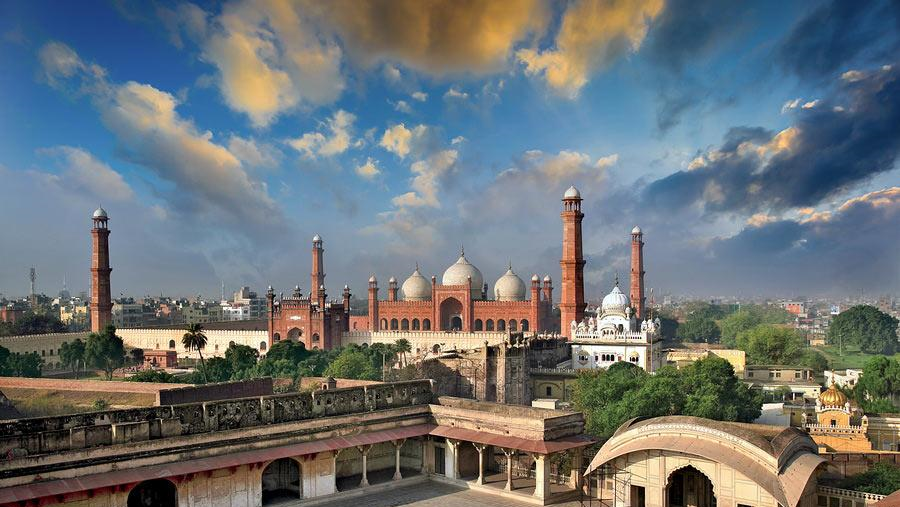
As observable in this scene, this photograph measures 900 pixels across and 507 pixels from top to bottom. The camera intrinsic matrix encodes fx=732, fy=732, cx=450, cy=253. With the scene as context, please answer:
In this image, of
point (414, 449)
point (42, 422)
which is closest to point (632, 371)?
point (414, 449)

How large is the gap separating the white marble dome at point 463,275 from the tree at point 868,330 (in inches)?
1408

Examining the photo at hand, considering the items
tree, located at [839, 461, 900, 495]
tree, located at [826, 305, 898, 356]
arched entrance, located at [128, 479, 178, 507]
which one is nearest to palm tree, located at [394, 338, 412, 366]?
arched entrance, located at [128, 479, 178, 507]

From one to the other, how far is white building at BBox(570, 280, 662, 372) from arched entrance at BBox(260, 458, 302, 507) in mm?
25092

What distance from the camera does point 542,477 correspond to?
49.2 feet

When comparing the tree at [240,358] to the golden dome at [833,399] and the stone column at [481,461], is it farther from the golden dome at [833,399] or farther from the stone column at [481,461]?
the golden dome at [833,399]

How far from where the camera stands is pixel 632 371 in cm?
3316

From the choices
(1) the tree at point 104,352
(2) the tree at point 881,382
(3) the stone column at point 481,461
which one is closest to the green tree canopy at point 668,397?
(3) the stone column at point 481,461

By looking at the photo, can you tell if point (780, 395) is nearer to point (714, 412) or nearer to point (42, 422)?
point (714, 412)

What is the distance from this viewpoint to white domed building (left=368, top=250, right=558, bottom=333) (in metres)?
53.3

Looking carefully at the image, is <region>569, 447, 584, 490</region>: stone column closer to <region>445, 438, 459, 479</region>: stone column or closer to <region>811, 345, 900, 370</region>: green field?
<region>445, 438, 459, 479</region>: stone column

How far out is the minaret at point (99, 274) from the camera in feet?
182

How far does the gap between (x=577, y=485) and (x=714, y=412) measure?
11.1m

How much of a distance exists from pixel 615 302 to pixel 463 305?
1363 cm

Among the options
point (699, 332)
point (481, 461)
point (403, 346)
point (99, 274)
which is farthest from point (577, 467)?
point (699, 332)
